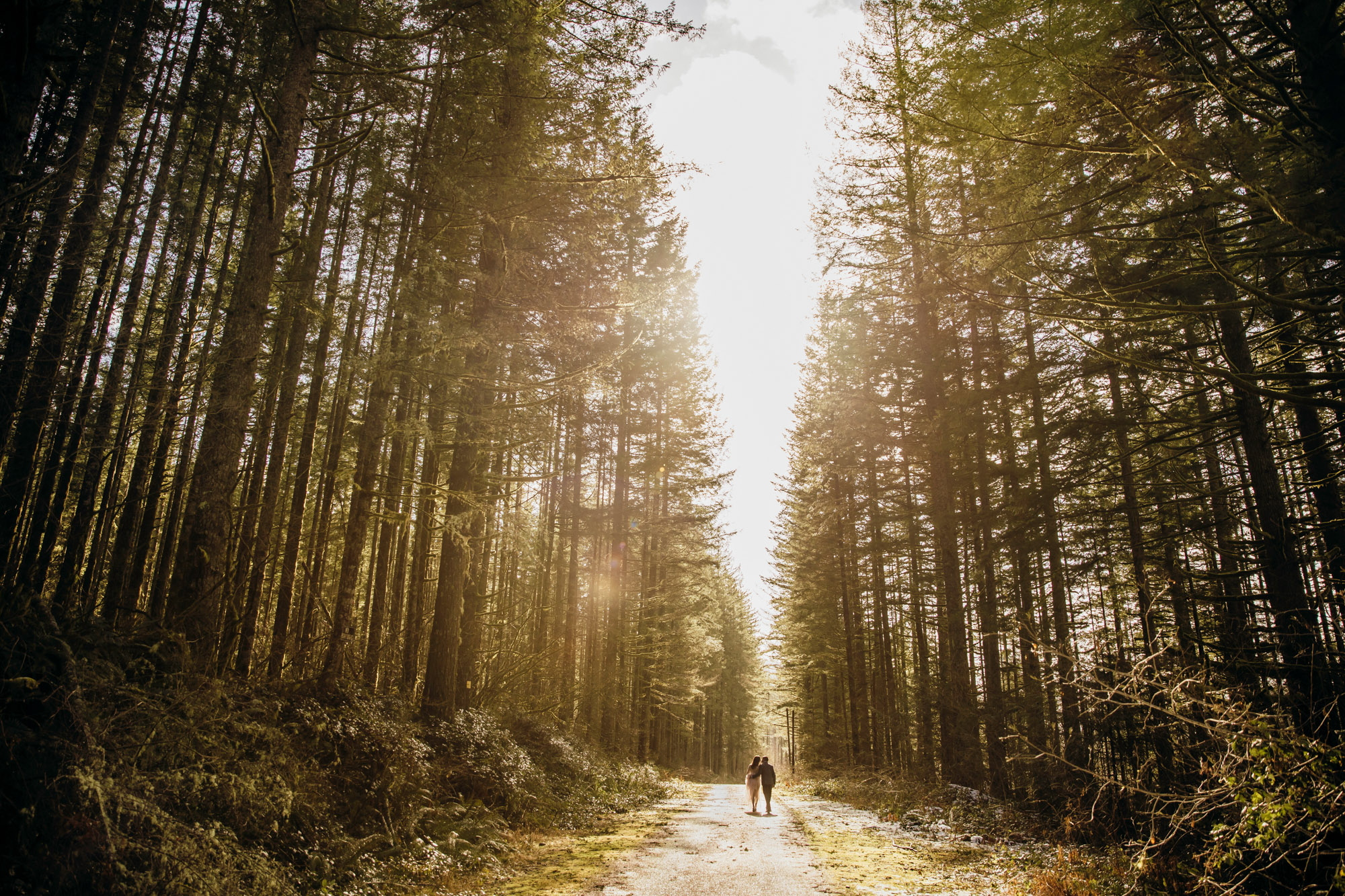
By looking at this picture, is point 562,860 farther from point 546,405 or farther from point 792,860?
point 546,405

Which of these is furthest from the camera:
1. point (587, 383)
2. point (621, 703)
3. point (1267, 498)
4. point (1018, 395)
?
point (621, 703)

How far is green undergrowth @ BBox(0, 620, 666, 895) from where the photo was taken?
379 centimetres

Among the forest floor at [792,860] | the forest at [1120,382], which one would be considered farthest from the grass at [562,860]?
the forest at [1120,382]

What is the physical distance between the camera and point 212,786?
199 inches

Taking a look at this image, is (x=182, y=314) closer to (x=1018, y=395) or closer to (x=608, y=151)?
(x=608, y=151)

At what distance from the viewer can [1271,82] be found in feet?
13.7

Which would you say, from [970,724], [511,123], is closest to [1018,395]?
[970,724]

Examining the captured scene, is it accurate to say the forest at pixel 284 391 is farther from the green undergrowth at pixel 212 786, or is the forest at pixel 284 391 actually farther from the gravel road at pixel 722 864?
the gravel road at pixel 722 864

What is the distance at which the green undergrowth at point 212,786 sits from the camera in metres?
3.79

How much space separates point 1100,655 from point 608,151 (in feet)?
34.1

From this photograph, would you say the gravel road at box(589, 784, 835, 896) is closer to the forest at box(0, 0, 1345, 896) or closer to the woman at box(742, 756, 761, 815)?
the forest at box(0, 0, 1345, 896)

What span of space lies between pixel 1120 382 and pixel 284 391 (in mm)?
17985

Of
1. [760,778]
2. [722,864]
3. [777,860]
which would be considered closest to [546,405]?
[722,864]

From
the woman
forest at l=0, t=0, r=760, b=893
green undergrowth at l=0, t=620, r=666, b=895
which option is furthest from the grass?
the woman
